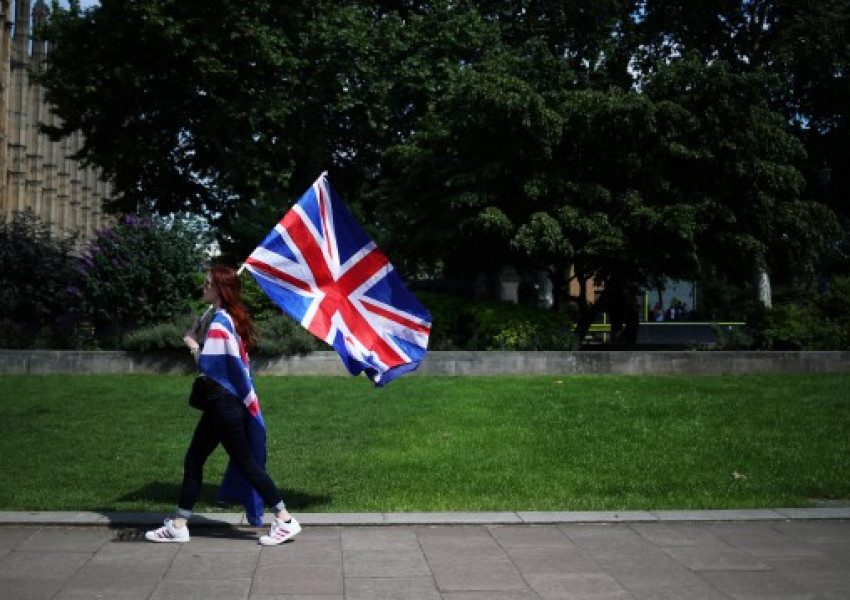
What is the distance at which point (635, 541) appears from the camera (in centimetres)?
677

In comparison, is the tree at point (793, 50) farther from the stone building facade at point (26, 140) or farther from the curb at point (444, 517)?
the stone building facade at point (26, 140)

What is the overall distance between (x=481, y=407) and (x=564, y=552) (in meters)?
7.12

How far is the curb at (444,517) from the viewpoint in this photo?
7.14m

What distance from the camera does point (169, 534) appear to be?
21.9 feet

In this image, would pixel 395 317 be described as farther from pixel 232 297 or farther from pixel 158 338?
pixel 158 338

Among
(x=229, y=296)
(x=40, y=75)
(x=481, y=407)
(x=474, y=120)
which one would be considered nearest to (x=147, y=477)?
(x=229, y=296)

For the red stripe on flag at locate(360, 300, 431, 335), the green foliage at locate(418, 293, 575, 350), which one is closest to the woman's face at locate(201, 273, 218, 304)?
the red stripe on flag at locate(360, 300, 431, 335)

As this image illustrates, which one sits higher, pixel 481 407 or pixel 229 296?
pixel 229 296

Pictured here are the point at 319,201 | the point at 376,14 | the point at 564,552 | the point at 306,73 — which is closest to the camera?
the point at 564,552

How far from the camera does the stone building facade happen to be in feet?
206

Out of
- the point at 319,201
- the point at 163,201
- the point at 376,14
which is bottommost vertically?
the point at 319,201

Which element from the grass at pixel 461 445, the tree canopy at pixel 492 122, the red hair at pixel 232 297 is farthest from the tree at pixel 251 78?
the red hair at pixel 232 297

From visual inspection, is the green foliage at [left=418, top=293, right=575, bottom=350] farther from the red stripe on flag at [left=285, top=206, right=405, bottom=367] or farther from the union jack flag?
the red stripe on flag at [left=285, top=206, right=405, bottom=367]

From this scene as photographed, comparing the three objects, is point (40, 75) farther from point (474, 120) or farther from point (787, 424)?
point (787, 424)
